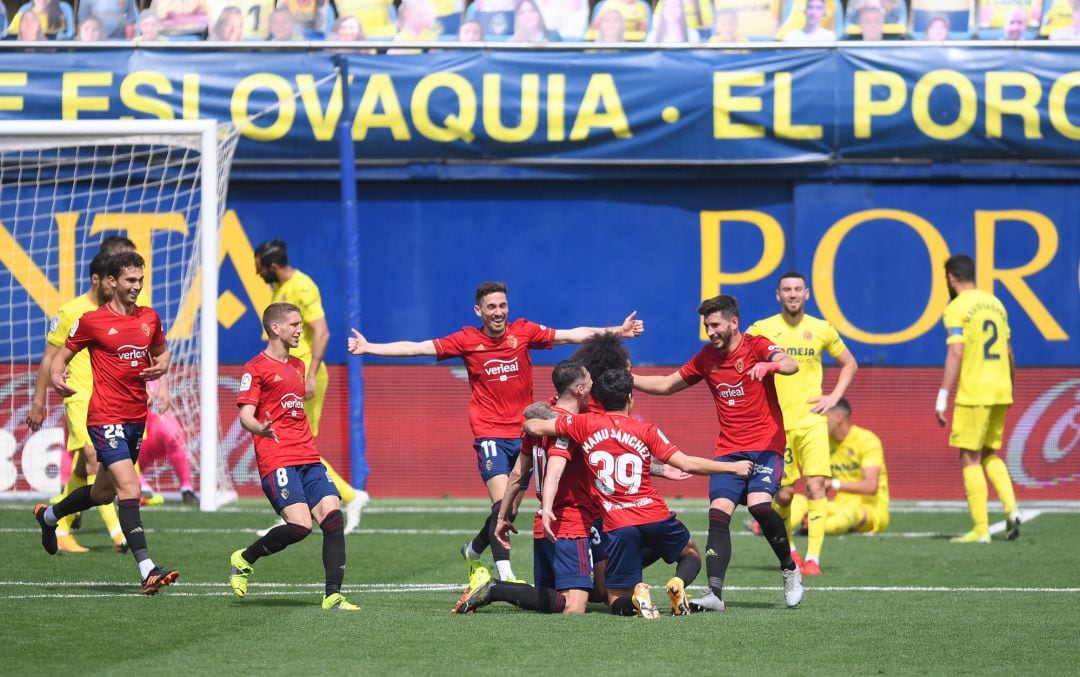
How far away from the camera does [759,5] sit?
1664cm

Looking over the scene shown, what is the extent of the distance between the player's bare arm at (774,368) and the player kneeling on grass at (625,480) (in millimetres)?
576

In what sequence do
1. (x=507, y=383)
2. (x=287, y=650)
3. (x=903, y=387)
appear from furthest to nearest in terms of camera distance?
(x=903, y=387) → (x=507, y=383) → (x=287, y=650)

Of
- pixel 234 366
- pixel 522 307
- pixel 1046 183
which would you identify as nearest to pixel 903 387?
pixel 1046 183

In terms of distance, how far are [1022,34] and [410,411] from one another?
24.7 ft

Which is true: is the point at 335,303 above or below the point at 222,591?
above

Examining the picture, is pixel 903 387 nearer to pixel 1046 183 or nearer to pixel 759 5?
pixel 1046 183

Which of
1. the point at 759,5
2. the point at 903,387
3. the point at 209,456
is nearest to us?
the point at 209,456

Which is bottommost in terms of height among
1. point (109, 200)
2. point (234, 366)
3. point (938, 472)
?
point (938, 472)

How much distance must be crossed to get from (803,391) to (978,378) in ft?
8.07

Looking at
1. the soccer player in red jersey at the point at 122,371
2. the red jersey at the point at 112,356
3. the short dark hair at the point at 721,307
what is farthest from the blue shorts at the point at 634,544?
the red jersey at the point at 112,356

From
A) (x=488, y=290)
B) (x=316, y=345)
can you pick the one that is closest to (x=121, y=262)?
(x=488, y=290)

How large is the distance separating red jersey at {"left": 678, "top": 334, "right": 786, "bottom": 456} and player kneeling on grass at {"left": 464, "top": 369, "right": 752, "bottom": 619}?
0.61 m

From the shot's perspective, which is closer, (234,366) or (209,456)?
(209,456)

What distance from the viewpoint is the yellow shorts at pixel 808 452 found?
10445 millimetres
